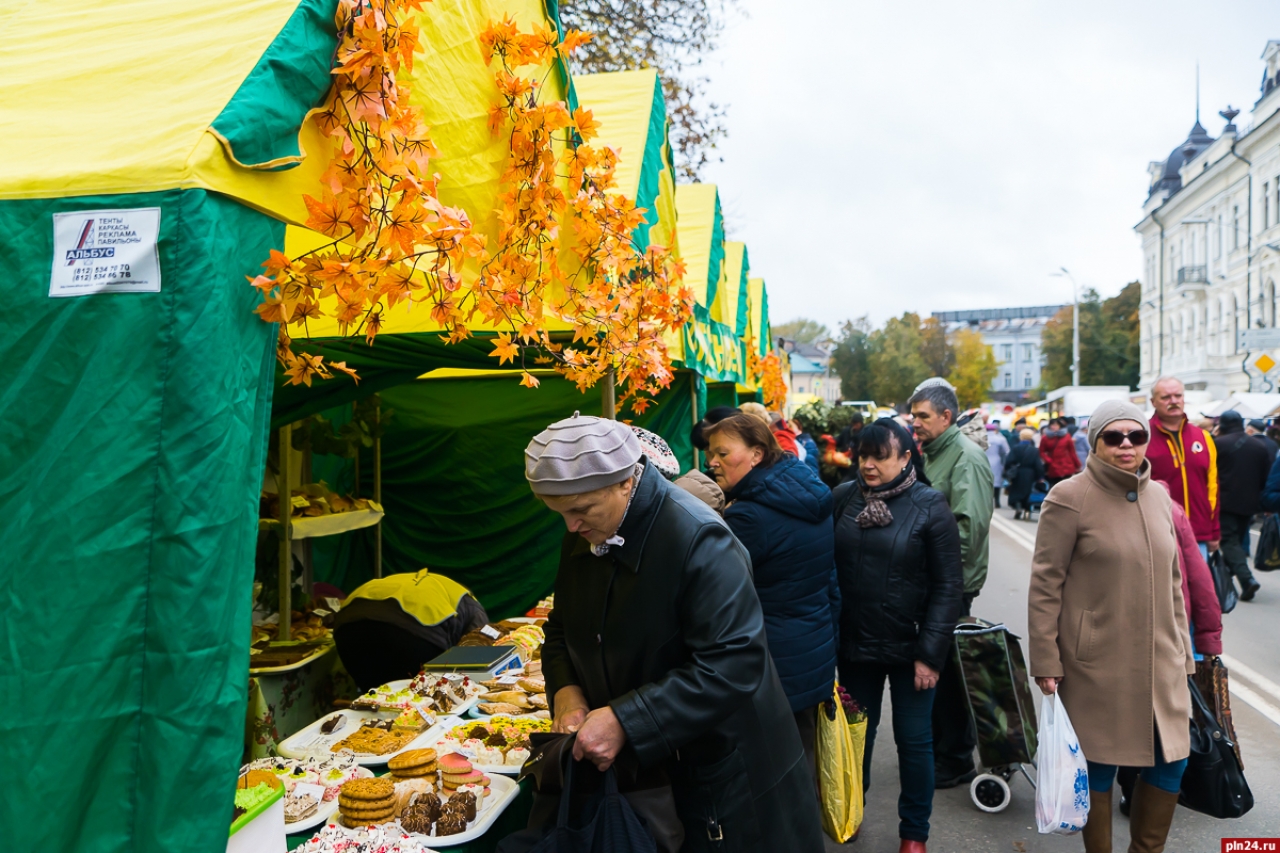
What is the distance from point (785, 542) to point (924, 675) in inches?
35.7

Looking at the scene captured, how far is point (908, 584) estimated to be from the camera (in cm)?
396

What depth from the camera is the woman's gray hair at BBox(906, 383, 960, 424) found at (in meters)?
5.13

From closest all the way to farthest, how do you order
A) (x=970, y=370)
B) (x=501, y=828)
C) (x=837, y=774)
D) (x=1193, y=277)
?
(x=501, y=828) → (x=837, y=774) → (x=1193, y=277) → (x=970, y=370)

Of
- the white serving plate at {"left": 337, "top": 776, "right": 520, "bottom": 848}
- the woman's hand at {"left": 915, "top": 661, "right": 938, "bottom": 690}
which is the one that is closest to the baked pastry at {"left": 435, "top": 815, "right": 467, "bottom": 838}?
the white serving plate at {"left": 337, "top": 776, "right": 520, "bottom": 848}

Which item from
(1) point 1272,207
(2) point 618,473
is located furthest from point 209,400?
(1) point 1272,207

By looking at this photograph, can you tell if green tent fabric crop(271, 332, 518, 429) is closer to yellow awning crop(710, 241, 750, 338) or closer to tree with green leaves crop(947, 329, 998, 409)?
yellow awning crop(710, 241, 750, 338)

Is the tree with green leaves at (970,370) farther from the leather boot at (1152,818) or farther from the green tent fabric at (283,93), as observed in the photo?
the green tent fabric at (283,93)

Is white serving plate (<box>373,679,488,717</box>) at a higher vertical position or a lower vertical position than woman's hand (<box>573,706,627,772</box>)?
lower

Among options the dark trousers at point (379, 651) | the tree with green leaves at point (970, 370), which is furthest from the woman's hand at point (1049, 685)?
the tree with green leaves at point (970, 370)

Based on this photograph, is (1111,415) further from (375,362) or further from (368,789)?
(375,362)

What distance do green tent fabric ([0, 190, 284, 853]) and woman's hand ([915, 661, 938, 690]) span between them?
2904mm

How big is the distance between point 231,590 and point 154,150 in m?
0.92

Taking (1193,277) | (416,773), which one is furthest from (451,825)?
(1193,277)

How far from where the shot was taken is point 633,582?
7.59 feet
